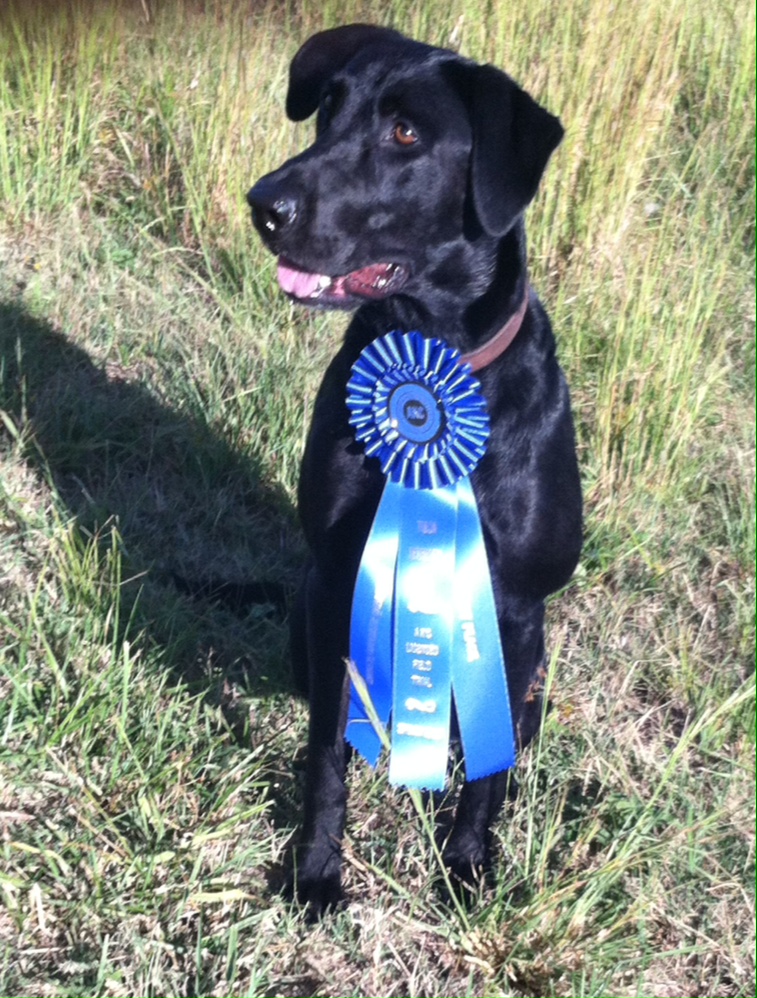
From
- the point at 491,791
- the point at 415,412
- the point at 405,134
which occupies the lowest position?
the point at 491,791

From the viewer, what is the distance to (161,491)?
9.61ft

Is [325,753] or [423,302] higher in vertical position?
[423,302]

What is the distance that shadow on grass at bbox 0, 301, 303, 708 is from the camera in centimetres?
253

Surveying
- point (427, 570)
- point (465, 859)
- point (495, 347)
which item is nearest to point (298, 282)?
point (495, 347)

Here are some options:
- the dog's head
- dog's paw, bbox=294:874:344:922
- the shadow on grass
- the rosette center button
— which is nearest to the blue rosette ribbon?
the rosette center button

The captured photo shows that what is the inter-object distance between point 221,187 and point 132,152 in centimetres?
47

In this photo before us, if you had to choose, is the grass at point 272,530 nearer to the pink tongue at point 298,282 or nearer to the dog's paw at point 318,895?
the dog's paw at point 318,895

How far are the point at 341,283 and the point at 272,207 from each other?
18 cm

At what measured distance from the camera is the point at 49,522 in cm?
262

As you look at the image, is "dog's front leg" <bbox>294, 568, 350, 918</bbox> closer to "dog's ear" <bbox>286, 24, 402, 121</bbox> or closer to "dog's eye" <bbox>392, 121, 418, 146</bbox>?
"dog's eye" <bbox>392, 121, 418, 146</bbox>

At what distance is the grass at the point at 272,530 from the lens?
5.99 ft

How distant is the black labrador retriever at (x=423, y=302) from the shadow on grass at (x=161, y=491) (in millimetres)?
539

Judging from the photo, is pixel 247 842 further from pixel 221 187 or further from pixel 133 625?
pixel 221 187

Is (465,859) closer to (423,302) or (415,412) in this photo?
(415,412)
